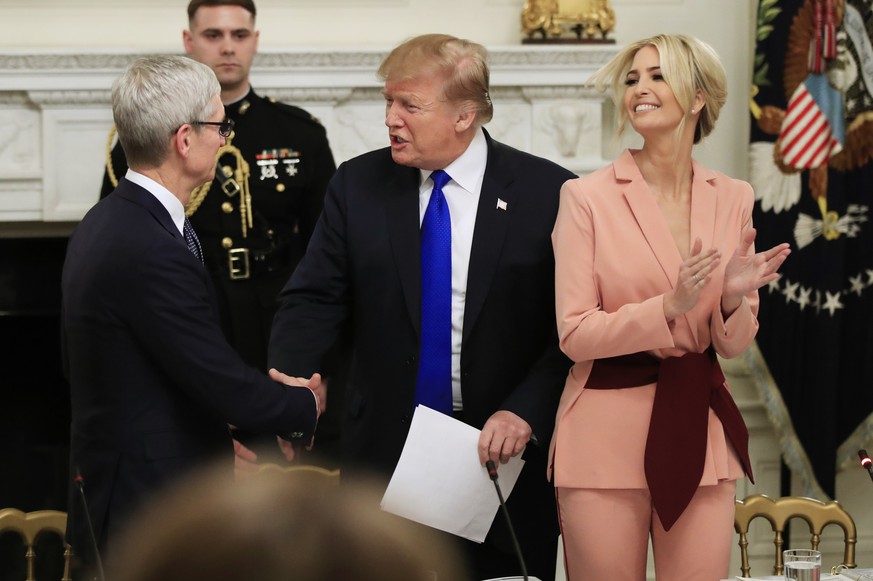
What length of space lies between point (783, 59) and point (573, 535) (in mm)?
2442

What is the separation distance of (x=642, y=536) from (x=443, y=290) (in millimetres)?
661

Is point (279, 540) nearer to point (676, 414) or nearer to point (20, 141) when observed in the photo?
point (676, 414)

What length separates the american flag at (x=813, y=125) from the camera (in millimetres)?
4145

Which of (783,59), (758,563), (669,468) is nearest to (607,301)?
(669,468)

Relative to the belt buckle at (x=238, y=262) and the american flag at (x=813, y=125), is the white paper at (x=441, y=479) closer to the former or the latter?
the belt buckle at (x=238, y=262)

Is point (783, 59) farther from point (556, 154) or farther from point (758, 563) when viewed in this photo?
point (758, 563)

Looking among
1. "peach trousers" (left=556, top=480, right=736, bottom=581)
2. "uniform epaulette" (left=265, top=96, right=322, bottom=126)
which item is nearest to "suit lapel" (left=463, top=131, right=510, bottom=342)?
"peach trousers" (left=556, top=480, right=736, bottom=581)

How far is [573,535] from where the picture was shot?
92.5 inches

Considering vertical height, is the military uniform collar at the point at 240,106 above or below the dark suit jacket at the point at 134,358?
above

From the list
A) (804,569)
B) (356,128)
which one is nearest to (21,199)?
(356,128)

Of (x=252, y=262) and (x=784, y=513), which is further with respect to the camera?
(x=252, y=262)

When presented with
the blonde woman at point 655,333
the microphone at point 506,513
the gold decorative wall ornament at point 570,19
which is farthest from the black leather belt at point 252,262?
the microphone at point 506,513

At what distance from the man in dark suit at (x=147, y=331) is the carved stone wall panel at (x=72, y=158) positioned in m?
2.03

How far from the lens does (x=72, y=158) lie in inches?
168
